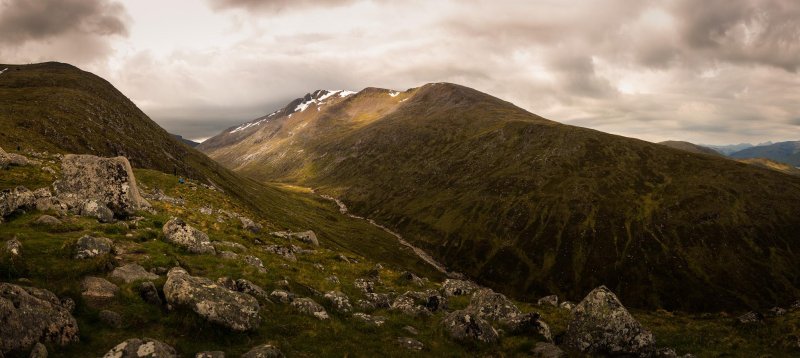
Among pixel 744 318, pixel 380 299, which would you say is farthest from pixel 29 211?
pixel 744 318

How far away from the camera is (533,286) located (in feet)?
587

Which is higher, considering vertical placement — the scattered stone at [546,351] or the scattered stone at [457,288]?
the scattered stone at [546,351]

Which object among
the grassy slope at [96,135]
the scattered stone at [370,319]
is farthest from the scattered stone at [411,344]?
the grassy slope at [96,135]

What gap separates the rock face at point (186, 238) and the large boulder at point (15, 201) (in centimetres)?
960

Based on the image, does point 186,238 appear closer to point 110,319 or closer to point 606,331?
point 110,319

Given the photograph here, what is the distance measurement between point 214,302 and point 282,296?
6.34 metres

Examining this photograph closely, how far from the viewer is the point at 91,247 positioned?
76.4ft

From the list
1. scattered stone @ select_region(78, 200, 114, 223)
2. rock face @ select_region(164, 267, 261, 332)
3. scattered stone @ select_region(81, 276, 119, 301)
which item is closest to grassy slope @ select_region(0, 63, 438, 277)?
scattered stone @ select_region(78, 200, 114, 223)

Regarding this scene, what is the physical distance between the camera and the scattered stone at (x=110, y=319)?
56.2 ft

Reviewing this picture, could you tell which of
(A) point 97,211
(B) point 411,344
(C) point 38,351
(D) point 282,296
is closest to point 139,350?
(C) point 38,351

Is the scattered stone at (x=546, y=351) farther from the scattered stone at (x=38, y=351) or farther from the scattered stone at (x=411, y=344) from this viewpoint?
the scattered stone at (x=38, y=351)

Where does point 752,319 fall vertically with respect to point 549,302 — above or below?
above

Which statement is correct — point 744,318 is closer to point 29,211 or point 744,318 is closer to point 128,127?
point 29,211

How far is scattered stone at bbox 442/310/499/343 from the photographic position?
24200 millimetres
